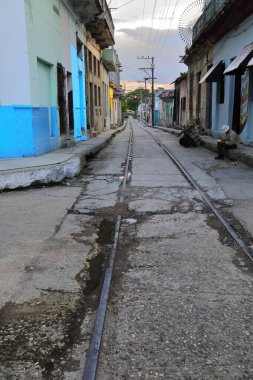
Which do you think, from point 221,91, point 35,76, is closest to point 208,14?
point 221,91

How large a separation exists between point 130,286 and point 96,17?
688 inches

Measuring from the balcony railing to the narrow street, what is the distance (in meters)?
12.6

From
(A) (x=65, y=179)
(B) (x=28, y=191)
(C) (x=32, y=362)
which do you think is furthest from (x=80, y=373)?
(A) (x=65, y=179)

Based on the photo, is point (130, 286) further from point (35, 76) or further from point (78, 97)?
point (78, 97)

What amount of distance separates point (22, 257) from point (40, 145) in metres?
6.47

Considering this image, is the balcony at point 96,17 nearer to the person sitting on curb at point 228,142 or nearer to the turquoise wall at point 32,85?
the turquoise wall at point 32,85

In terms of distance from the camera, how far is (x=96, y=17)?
18844 millimetres

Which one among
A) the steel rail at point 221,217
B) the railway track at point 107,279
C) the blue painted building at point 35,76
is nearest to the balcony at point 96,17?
the blue painted building at point 35,76

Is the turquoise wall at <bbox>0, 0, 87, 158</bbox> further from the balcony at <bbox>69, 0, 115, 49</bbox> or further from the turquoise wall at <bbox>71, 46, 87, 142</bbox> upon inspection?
the balcony at <bbox>69, 0, 115, 49</bbox>

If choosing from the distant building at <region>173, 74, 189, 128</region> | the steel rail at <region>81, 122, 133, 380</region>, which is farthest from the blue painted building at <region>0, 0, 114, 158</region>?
the distant building at <region>173, 74, 189, 128</region>

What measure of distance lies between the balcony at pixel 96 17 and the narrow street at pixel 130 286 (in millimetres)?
11074

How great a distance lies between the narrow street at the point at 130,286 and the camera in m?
2.78

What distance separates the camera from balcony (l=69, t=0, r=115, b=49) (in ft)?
52.9

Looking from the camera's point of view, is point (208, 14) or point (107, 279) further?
point (208, 14)
